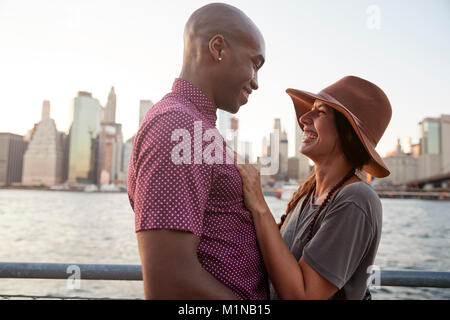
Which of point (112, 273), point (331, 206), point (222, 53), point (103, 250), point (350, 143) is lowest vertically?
point (103, 250)

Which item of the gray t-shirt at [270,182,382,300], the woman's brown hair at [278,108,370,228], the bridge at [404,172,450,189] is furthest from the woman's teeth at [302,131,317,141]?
the bridge at [404,172,450,189]

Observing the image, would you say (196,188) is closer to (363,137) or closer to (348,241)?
(348,241)

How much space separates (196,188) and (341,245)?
2.17ft

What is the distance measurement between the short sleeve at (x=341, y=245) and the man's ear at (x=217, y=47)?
76 centimetres

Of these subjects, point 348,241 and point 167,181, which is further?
point 348,241

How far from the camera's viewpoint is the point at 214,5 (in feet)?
4.88

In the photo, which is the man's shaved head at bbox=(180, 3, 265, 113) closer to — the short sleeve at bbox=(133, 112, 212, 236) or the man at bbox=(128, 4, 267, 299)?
the man at bbox=(128, 4, 267, 299)

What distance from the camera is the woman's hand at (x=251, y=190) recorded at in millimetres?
1397

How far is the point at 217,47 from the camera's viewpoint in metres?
1.40

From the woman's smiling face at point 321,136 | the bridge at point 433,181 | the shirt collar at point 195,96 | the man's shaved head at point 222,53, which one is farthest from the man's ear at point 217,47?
the bridge at point 433,181

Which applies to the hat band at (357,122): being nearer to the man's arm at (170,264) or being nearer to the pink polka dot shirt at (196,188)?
the pink polka dot shirt at (196,188)

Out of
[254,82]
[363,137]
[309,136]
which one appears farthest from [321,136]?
[254,82]
